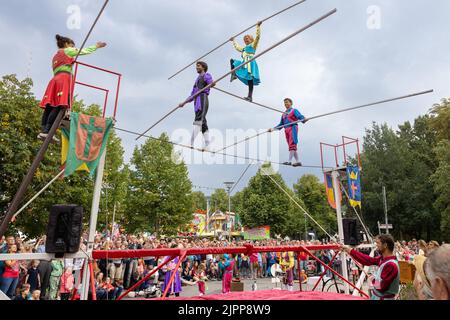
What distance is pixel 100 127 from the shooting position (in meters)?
5.10

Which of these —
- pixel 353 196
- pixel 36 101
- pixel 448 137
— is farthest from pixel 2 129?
pixel 448 137

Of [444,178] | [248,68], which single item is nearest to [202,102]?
[248,68]

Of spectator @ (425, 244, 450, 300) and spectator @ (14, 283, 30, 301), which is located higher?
spectator @ (425, 244, 450, 300)

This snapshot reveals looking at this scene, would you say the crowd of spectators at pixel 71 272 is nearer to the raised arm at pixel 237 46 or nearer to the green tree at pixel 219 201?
the raised arm at pixel 237 46

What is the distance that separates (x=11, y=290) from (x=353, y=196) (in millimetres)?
7794

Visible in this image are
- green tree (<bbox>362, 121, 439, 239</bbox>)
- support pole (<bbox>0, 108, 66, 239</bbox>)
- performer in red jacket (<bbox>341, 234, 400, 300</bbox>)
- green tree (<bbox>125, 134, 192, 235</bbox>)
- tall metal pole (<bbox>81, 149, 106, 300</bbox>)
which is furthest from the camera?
green tree (<bbox>362, 121, 439, 239</bbox>)

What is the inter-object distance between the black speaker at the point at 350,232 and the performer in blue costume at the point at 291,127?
178 cm

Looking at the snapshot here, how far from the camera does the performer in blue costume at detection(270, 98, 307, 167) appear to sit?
26.8 feet

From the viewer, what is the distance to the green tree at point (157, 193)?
25.9 metres

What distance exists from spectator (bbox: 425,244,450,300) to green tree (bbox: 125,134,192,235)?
81.8ft

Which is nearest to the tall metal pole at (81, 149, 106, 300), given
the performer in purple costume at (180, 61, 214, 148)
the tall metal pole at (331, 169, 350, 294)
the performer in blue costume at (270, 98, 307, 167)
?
the performer in purple costume at (180, 61, 214, 148)

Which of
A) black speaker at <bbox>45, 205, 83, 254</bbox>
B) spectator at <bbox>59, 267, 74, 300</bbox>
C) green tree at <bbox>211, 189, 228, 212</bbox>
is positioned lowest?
spectator at <bbox>59, 267, 74, 300</bbox>

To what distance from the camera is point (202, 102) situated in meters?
6.77

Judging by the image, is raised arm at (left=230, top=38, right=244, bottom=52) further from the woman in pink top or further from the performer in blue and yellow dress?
the woman in pink top
